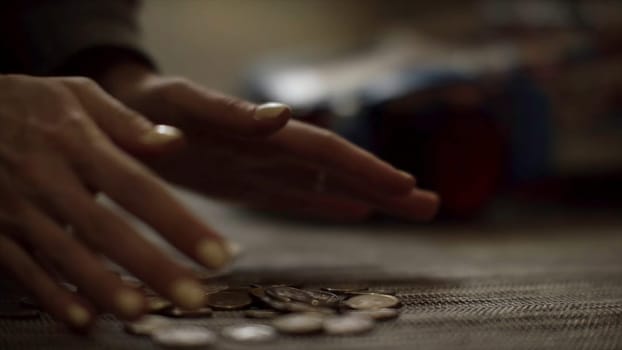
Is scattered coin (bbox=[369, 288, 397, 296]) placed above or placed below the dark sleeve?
below

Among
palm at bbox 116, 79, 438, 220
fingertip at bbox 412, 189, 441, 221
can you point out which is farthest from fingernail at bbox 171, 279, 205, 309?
fingertip at bbox 412, 189, 441, 221

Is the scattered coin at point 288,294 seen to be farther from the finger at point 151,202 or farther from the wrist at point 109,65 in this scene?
the wrist at point 109,65

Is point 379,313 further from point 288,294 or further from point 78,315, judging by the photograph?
point 78,315

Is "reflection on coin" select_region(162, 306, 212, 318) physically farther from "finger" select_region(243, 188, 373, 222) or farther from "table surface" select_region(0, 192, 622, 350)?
"finger" select_region(243, 188, 373, 222)

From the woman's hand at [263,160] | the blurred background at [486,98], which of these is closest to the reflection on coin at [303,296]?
the woman's hand at [263,160]

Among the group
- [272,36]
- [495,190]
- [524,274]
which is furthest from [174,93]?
[272,36]

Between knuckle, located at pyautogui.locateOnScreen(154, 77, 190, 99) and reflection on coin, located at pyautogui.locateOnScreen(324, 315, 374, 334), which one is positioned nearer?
reflection on coin, located at pyautogui.locateOnScreen(324, 315, 374, 334)

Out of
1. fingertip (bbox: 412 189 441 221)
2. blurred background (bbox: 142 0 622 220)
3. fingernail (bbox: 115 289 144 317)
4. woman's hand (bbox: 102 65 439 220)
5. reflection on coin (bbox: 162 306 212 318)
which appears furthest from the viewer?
blurred background (bbox: 142 0 622 220)
